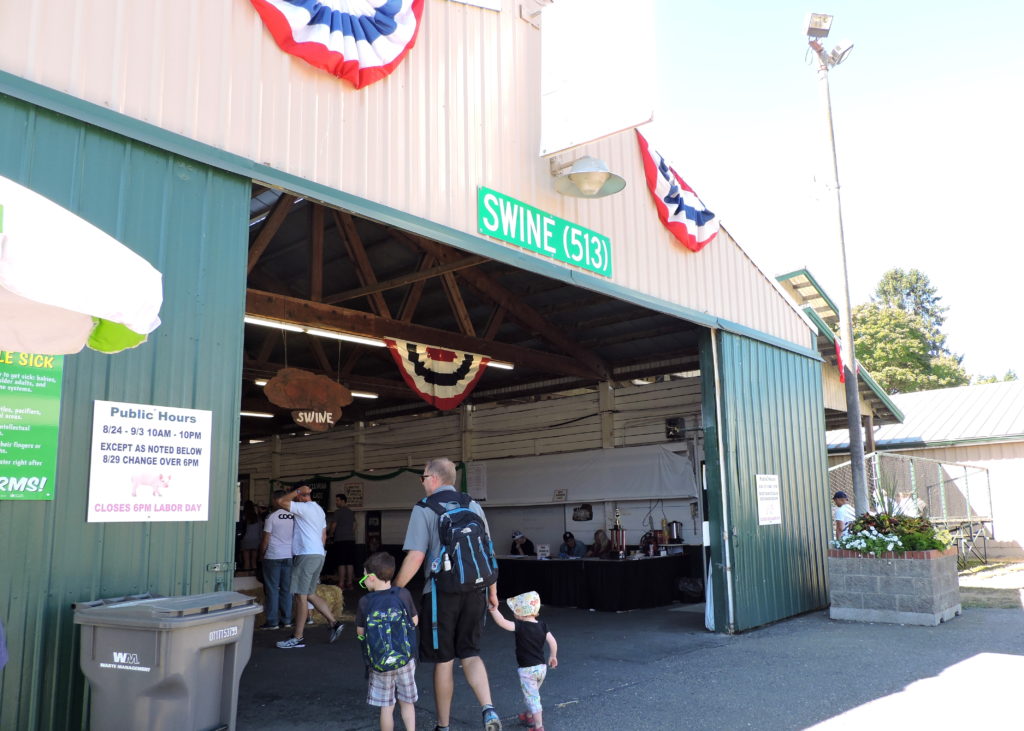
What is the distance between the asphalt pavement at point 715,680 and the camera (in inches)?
216

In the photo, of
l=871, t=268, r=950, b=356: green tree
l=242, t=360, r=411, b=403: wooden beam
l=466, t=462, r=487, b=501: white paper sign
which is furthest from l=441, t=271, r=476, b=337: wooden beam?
l=871, t=268, r=950, b=356: green tree

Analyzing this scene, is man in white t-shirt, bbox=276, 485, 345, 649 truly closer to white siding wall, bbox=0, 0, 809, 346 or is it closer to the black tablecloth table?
white siding wall, bbox=0, 0, 809, 346

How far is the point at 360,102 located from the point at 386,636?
11.5 feet

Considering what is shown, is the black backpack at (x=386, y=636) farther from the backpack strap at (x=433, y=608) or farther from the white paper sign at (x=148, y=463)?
the white paper sign at (x=148, y=463)

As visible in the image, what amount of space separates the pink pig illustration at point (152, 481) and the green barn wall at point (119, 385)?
179 millimetres

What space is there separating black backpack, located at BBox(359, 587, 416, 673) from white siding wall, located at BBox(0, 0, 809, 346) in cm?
268

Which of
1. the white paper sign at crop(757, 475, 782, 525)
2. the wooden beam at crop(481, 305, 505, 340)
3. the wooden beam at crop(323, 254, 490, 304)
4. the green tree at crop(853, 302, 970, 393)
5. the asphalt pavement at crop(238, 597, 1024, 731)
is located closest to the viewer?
the asphalt pavement at crop(238, 597, 1024, 731)

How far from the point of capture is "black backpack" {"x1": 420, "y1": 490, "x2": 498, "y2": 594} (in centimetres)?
496

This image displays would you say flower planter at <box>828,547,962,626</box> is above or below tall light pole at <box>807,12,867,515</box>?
below

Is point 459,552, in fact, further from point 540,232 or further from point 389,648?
point 540,232

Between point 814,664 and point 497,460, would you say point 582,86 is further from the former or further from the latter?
point 497,460

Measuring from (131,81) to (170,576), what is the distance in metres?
2.65

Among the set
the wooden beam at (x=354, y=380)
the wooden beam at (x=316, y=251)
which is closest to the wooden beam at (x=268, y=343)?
the wooden beam at (x=354, y=380)

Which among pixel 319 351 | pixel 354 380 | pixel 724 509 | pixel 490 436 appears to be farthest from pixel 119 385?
pixel 490 436
